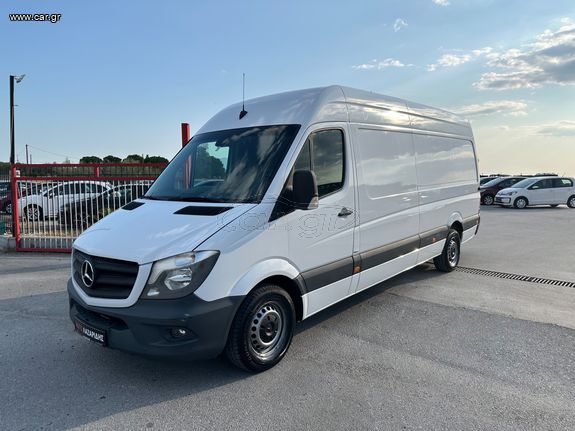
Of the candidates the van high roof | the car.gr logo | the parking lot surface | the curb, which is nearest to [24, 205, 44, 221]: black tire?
the curb

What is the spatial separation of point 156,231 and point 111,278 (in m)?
0.52

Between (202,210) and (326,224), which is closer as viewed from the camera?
(202,210)

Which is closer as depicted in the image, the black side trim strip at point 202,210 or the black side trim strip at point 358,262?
the black side trim strip at point 202,210

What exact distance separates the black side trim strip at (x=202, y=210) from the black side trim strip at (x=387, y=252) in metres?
1.89

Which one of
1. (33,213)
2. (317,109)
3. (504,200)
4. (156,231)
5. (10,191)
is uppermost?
(317,109)

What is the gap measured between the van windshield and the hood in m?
0.22

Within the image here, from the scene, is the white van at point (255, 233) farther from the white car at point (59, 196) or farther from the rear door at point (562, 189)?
the rear door at point (562, 189)

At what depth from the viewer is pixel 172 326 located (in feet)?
10.2

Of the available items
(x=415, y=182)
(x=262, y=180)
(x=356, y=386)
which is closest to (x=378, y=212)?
(x=415, y=182)

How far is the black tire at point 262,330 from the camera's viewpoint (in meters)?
3.45

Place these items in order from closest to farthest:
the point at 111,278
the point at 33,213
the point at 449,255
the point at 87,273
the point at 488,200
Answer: the point at 111,278 < the point at 87,273 < the point at 449,255 < the point at 33,213 < the point at 488,200

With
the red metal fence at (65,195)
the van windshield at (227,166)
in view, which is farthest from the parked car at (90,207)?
the van windshield at (227,166)

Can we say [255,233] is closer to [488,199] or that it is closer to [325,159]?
Answer: [325,159]

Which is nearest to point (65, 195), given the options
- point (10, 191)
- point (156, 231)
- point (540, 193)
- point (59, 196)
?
point (59, 196)
